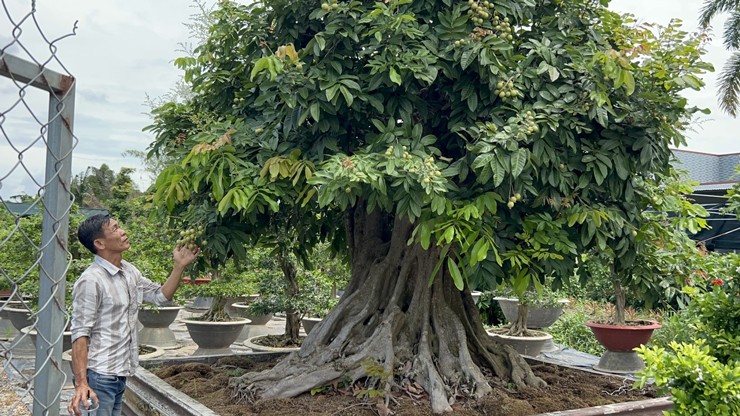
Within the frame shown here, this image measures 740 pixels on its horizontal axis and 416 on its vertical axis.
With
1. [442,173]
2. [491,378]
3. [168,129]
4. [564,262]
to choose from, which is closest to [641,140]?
[564,262]

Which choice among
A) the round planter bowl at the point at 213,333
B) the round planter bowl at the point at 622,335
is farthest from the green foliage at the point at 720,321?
the round planter bowl at the point at 213,333

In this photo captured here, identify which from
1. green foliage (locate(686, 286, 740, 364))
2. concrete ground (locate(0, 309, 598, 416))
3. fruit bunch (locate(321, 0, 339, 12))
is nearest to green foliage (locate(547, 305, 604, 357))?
concrete ground (locate(0, 309, 598, 416))

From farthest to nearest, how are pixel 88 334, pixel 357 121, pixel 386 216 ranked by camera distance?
pixel 386 216 → pixel 357 121 → pixel 88 334

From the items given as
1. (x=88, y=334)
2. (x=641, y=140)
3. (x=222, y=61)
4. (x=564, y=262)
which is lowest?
(x=88, y=334)

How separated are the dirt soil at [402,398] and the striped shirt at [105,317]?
3.48ft

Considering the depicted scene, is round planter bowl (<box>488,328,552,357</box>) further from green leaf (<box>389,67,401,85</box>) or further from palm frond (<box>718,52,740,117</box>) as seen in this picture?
palm frond (<box>718,52,740,117</box>)

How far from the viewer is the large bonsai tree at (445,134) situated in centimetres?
337

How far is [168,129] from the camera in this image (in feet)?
15.5

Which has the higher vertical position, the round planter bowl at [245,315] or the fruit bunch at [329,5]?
the fruit bunch at [329,5]

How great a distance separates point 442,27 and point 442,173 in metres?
0.88

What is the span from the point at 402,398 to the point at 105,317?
1.89 meters

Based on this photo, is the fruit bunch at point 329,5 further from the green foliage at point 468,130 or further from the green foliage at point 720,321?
the green foliage at point 720,321

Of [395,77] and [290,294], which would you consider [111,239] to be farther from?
[290,294]

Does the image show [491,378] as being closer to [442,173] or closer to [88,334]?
[442,173]
